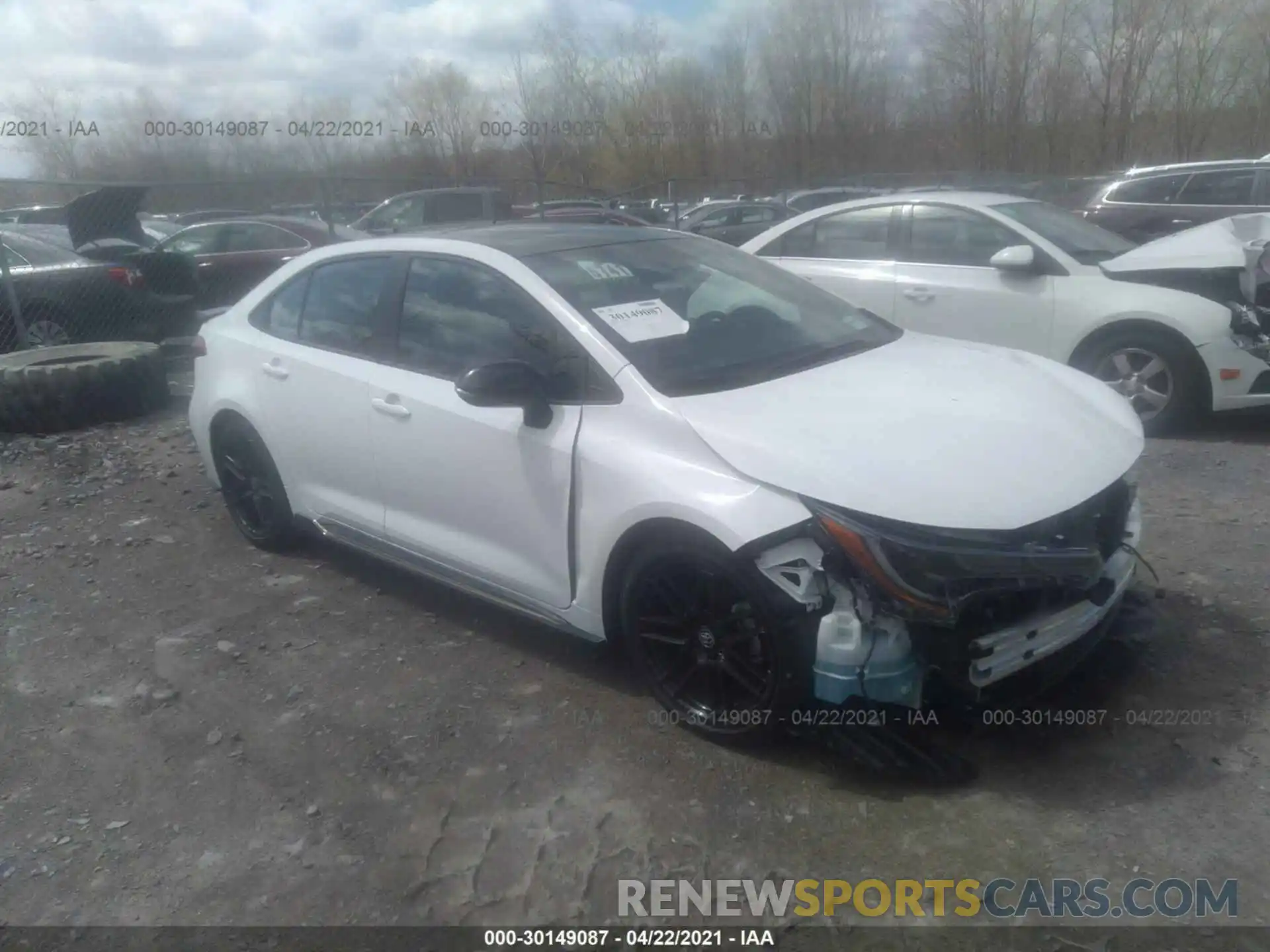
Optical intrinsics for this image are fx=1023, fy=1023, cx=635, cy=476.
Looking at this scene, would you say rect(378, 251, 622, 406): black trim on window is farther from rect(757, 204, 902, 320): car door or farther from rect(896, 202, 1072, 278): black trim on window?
rect(896, 202, 1072, 278): black trim on window

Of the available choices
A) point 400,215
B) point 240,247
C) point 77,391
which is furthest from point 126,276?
point 400,215

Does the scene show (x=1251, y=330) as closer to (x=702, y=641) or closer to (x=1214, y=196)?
(x=702, y=641)

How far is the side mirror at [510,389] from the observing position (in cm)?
347

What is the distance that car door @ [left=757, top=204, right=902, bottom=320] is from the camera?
24.0 ft

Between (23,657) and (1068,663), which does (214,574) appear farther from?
(1068,663)

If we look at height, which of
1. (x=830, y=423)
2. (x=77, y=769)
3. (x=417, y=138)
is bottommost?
(x=77, y=769)

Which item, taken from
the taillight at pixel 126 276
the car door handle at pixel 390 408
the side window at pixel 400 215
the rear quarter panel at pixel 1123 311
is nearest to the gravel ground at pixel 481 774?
the car door handle at pixel 390 408

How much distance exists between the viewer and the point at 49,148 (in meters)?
29.5

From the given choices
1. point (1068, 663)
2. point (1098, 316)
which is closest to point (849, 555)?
point (1068, 663)

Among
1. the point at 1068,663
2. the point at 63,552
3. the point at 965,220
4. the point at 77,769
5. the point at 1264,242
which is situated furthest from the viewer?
the point at 965,220

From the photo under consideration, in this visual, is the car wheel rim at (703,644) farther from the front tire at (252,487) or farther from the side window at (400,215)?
the side window at (400,215)

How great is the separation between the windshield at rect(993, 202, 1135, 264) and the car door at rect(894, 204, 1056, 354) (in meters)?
0.22

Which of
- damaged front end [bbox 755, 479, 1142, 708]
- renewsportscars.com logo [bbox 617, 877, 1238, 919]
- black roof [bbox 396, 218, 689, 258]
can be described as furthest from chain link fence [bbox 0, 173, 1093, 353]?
renewsportscars.com logo [bbox 617, 877, 1238, 919]

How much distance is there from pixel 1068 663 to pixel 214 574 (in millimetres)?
3972
